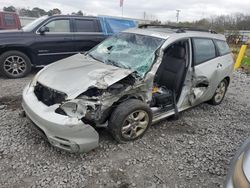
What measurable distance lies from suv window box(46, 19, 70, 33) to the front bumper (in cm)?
414

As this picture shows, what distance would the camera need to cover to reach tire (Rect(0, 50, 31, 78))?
5715 mm

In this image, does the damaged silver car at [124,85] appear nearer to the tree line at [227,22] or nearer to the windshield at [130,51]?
the windshield at [130,51]

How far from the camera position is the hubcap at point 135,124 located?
3.06 meters

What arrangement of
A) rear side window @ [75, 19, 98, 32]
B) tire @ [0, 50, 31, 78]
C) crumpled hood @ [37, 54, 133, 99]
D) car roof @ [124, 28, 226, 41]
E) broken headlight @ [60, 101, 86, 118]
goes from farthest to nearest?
rear side window @ [75, 19, 98, 32] < tire @ [0, 50, 31, 78] < car roof @ [124, 28, 226, 41] < crumpled hood @ [37, 54, 133, 99] < broken headlight @ [60, 101, 86, 118]

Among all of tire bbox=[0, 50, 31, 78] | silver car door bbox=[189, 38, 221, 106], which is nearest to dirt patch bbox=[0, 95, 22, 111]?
tire bbox=[0, 50, 31, 78]

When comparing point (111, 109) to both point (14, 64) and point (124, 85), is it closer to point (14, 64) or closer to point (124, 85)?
point (124, 85)

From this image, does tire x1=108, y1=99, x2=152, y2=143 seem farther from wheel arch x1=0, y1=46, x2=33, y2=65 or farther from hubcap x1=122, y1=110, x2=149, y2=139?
wheel arch x1=0, y1=46, x2=33, y2=65

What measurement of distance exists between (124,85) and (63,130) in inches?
39.5

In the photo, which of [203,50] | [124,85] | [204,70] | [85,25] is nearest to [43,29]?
[85,25]

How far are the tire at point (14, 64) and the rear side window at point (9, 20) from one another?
6.35 metres

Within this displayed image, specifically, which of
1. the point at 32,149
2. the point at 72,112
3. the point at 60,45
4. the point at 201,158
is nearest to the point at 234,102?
the point at 201,158

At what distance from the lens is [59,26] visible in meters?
6.37

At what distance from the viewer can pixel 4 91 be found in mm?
4949

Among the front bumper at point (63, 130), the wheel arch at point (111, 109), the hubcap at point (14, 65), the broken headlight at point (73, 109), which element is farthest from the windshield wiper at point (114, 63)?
the hubcap at point (14, 65)
